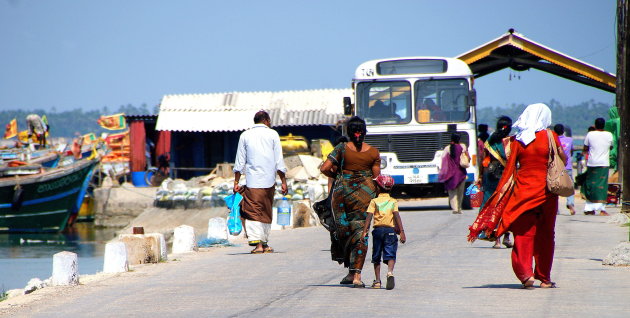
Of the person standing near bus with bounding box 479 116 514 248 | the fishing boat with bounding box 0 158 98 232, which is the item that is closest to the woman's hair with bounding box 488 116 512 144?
the person standing near bus with bounding box 479 116 514 248

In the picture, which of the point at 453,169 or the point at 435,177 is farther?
the point at 435,177

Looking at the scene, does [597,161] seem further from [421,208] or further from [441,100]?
[421,208]

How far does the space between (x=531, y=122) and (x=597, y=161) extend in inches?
400

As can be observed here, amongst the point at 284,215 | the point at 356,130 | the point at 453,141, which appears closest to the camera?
the point at 356,130

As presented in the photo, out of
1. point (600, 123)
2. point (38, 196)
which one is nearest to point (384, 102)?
point (600, 123)

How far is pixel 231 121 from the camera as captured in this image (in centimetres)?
3750

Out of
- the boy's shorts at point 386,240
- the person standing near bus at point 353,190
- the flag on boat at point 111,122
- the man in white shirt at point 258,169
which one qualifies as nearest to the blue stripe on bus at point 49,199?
the flag on boat at point 111,122

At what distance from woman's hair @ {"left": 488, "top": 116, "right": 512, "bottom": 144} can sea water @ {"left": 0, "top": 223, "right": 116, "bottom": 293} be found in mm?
6876

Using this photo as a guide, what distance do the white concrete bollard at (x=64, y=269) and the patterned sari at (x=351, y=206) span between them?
298 centimetres

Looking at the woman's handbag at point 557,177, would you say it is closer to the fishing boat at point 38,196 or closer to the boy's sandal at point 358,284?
the boy's sandal at point 358,284

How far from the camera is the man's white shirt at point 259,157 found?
12.3m

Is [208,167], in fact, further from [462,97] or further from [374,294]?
[374,294]

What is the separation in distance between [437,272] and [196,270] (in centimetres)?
297

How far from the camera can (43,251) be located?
26312 mm
